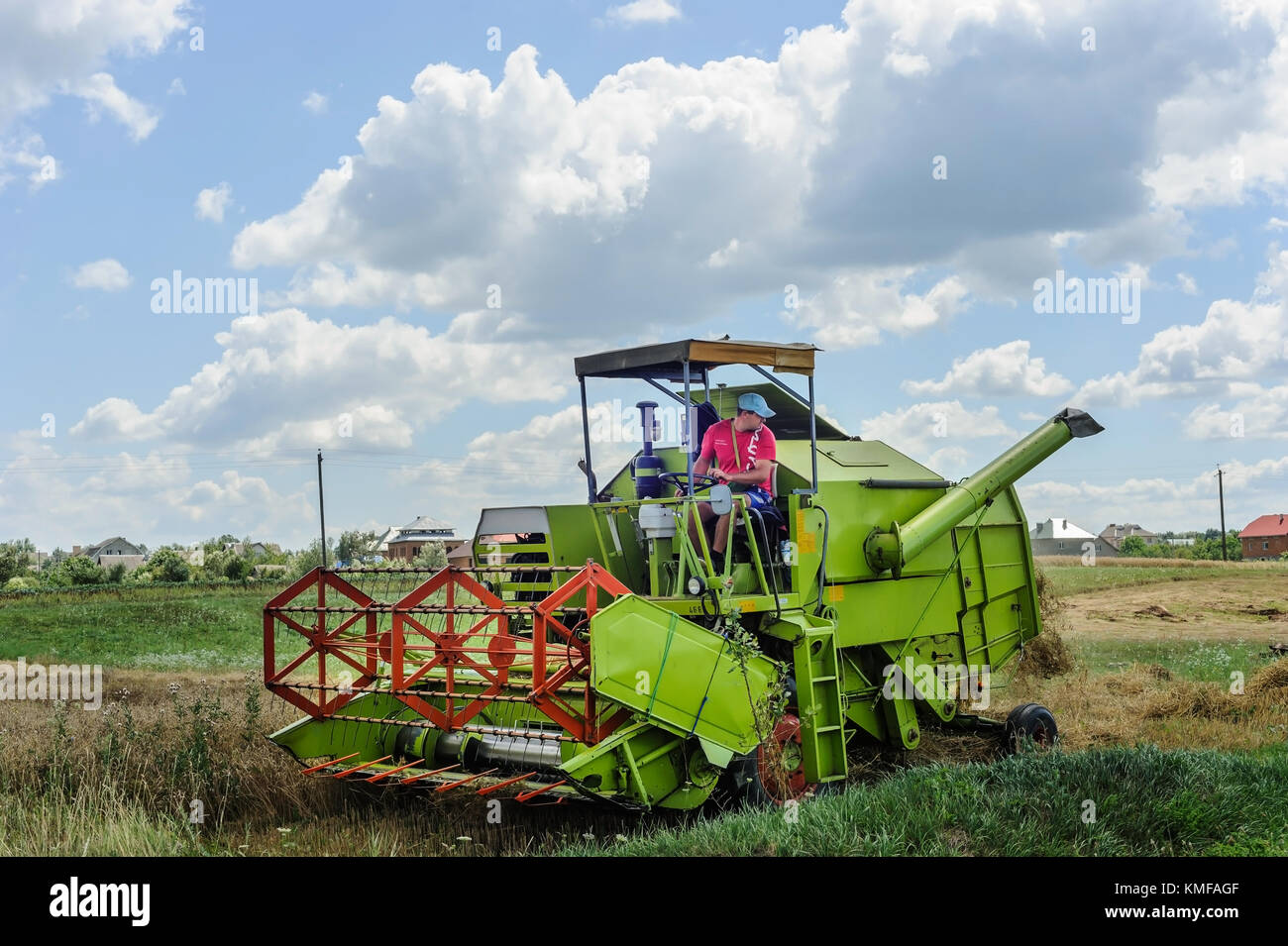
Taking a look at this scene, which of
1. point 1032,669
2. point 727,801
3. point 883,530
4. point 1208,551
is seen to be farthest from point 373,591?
point 1208,551

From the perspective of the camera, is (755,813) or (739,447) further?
(739,447)

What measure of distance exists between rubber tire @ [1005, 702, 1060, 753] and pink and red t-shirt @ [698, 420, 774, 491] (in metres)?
3.74

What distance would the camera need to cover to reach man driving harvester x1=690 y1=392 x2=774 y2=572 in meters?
9.09

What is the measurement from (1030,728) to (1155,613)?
18284 mm

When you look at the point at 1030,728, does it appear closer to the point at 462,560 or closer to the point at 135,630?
the point at 462,560

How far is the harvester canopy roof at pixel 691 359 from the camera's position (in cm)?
885

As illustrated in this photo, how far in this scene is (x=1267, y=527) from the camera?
271ft

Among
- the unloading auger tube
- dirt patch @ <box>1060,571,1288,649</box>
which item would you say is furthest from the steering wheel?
dirt patch @ <box>1060,571,1288,649</box>

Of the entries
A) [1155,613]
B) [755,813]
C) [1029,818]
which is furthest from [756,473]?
[1155,613]

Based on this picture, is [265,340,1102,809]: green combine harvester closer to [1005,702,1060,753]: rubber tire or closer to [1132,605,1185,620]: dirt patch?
[1005,702,1060,753]: rubber tire

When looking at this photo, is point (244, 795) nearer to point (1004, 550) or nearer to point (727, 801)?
point (727, 801)

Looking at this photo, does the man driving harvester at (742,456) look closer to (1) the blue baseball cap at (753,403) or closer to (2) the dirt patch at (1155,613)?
(1) the blue baseball cap at (753,403)

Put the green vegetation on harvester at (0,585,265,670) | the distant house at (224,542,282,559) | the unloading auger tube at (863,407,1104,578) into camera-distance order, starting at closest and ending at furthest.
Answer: the unloading auger tube at (863,407,1104,578), the green vegetation on harvester at (0,585,265,670), the distant house at (224,542,282,559)

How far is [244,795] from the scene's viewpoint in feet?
29.9
